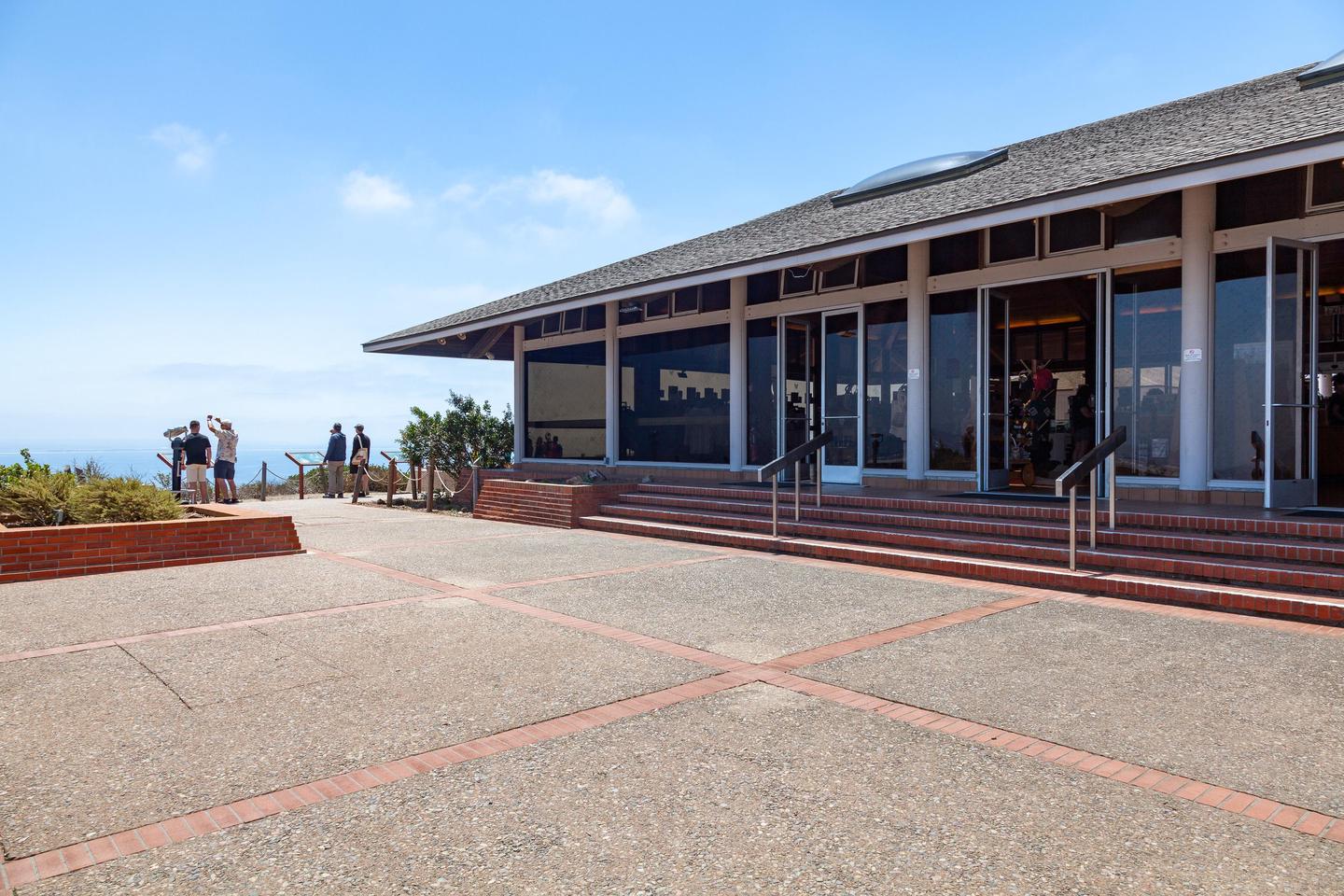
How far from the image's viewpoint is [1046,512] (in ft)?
29.1

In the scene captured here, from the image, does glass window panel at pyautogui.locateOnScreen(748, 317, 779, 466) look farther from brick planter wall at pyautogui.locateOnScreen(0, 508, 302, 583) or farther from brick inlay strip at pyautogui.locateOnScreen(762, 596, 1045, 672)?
brick planter wall at pyautogui.locateOnScreen(0, 508, 302, 583)

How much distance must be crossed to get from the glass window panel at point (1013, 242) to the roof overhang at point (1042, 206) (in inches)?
77.0

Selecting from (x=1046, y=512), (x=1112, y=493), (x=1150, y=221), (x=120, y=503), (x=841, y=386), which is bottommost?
(x=1046, y=512)

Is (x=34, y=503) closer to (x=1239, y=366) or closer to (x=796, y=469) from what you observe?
(x=796, y=469)

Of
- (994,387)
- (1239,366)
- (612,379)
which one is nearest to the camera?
(1239,366)

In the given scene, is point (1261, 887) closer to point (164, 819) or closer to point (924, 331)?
point (164, 819)

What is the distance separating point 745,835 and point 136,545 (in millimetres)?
8298

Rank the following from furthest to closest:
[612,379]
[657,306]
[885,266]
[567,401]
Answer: [567,401] < [612,379] < [657,306] < [885,266]

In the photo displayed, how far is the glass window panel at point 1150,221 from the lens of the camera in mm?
9500

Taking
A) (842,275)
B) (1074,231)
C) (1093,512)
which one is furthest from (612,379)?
(1093,512)

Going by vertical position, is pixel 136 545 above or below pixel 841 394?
below

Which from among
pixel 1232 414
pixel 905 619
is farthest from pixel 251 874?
pixel 1232 414

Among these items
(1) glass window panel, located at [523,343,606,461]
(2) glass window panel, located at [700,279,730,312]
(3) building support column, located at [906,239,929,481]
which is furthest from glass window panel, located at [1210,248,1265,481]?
(1) glass window panel, located at [523,343,606,461]

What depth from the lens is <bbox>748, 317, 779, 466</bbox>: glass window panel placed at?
1376 centimetres
